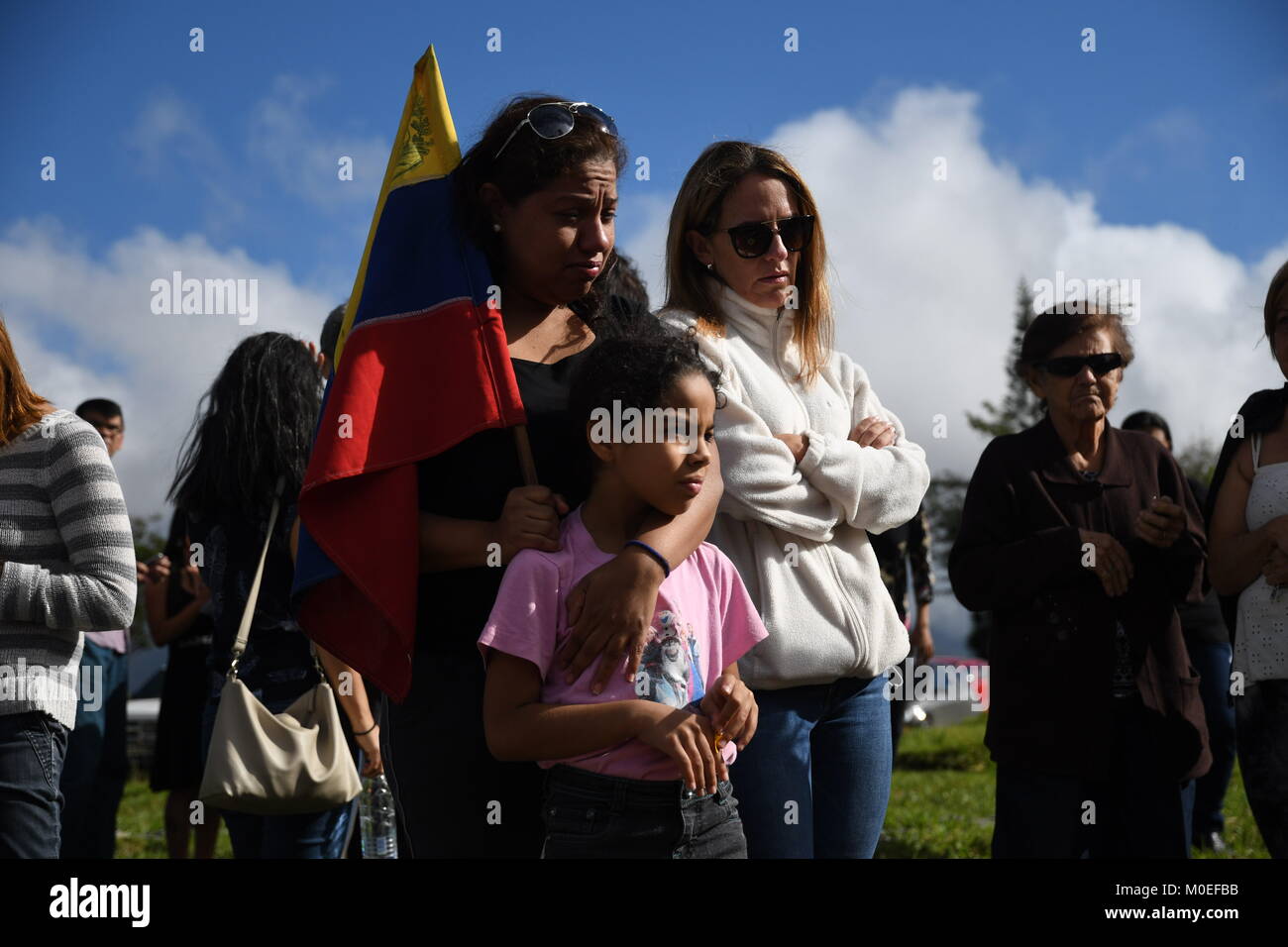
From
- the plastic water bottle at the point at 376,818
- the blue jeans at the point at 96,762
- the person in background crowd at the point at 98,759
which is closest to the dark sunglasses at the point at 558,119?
the plastic water bottle at the point at 376,818

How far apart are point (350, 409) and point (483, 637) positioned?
0.59 m

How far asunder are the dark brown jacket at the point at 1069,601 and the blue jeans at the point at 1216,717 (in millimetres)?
2927

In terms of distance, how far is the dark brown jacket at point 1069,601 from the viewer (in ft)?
12.3

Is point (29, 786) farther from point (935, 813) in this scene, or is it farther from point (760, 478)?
point (935, 813)

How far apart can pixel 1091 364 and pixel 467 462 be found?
224cm


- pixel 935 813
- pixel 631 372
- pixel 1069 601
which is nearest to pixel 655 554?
pixel 631 372

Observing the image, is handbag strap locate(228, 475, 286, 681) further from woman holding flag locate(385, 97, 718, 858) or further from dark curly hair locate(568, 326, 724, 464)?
dark curly hair locate(568, 326, 724, 464)

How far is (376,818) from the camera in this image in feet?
16.0

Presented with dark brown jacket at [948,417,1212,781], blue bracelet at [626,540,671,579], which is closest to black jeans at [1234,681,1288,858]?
dark brown jacket at [948,417,1212,781]

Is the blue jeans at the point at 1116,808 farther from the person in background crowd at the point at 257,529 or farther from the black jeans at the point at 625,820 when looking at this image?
the person in background crowd at the point at 257,529

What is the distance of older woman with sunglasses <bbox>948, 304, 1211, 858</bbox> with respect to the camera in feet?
12.2

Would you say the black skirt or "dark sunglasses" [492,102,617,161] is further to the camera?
the black skirt

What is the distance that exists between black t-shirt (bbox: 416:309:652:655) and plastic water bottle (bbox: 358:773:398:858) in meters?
2.31
